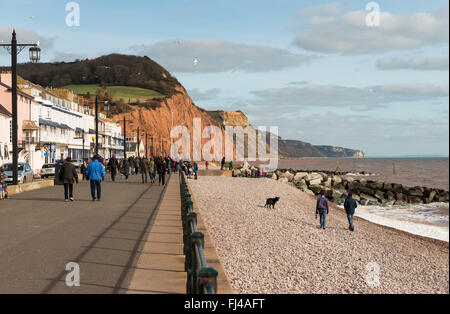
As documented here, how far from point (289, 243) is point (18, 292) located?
13577mm

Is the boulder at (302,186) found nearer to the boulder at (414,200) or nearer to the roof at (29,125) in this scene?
the boulder at (414,200)

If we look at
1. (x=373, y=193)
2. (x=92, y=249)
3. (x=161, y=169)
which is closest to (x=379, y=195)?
(x=373, y=193)

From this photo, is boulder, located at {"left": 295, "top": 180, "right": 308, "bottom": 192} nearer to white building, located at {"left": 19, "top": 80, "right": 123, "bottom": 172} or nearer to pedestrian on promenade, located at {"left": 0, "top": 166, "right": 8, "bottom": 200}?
white building, located at {"left": 19, "top": 80, "right": 123, "bottom": 172}

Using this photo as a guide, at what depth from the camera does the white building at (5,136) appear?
1997 inches

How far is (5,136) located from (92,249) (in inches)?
1890

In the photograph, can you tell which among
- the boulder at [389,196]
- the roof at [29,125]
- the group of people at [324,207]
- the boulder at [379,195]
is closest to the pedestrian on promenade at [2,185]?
the group of people at [324,207]

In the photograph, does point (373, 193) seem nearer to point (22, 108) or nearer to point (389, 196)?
point (389, 196)

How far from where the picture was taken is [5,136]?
172ft

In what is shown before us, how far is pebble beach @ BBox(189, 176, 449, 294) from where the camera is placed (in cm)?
1357

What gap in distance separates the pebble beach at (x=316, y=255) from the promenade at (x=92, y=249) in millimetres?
2602

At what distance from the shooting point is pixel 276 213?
28.9 meters

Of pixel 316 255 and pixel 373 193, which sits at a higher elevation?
pixel 316 255
